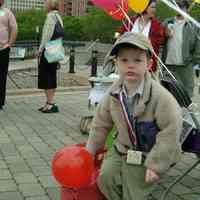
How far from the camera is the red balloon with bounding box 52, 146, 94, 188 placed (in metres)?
2.95

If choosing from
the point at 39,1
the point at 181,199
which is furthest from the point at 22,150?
the point at 39,1

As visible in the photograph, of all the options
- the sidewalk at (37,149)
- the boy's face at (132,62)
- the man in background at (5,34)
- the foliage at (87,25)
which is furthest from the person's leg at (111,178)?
the foliage at (87,25)

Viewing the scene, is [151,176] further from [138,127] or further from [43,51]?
[43,51]

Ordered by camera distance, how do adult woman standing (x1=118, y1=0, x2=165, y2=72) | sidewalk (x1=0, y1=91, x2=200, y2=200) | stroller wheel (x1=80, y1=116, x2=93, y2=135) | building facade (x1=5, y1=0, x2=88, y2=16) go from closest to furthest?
sidewalk (x1=0, y1=91, x2=200, y2=200)
adult woman standing (x1=118, y1=0, x2=165, y2=72)
stroller wheel (x1=80, y1=116, x2=93, y2=135)
building facade (x1=5, y1=0, x2=88, y2=16)

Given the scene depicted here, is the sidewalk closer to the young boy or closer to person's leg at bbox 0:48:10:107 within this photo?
person's leg at bbox 0:48:10:107

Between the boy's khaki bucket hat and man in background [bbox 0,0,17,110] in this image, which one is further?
man in background [bbox 0,0,17,110]

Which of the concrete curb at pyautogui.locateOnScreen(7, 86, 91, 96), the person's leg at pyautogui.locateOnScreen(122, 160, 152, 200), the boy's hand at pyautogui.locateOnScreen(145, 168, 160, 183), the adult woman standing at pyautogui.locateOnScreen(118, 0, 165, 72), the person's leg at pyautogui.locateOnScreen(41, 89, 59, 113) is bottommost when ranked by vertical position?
the concrete curb at pyautogui.locateOnScreen(7, 86, 91, 96)

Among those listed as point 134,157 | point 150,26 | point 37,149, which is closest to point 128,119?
point 134,157

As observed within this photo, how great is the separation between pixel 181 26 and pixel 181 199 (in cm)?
272

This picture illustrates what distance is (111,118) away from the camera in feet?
11.1

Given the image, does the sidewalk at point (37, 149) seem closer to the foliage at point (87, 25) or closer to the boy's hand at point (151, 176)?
the boy's hand at point (151, 176)

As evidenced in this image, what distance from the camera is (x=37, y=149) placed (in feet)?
19.4

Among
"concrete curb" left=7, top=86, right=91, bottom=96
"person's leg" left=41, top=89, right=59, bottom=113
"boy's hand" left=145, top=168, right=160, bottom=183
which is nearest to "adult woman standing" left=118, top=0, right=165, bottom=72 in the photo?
"person's leg" left=41, top=89, right=59, bottom=113

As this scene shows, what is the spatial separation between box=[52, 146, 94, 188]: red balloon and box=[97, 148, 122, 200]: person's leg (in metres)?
0.16
